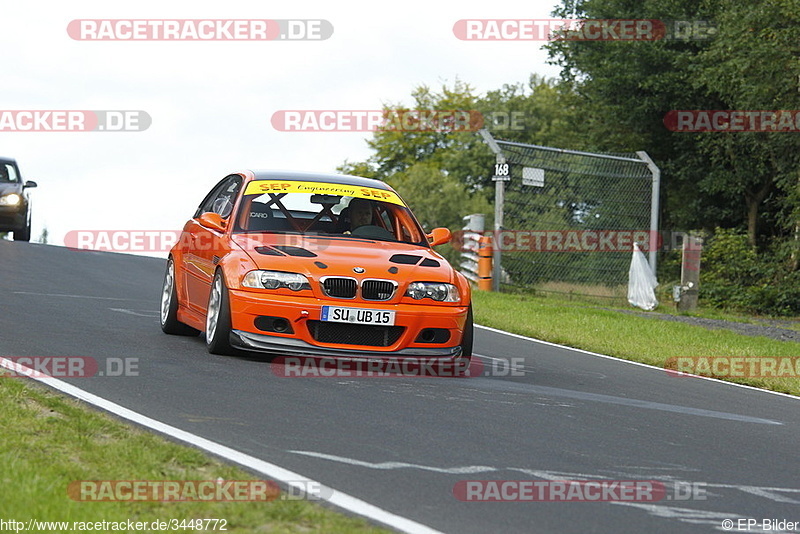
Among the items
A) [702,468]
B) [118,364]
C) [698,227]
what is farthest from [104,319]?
[698,227]

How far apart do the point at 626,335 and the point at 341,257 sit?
23.0 ft

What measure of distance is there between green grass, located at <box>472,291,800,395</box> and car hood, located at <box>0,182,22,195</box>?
10777 mm

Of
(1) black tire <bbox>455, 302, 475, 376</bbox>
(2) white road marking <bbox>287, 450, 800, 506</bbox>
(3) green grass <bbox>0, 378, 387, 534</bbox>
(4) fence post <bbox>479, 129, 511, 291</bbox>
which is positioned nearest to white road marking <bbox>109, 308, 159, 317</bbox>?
(1) black tire <bbox>455, 302, 475, 376</bbox>

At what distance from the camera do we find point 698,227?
40.9 metres

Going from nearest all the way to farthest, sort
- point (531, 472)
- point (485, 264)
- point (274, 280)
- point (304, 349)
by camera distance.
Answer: point (531, 472), point (304, 349), point (274, 280), point (485, 264)

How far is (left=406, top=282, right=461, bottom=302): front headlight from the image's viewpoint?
32.0 ft

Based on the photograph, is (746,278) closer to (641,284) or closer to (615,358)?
(641,284)
